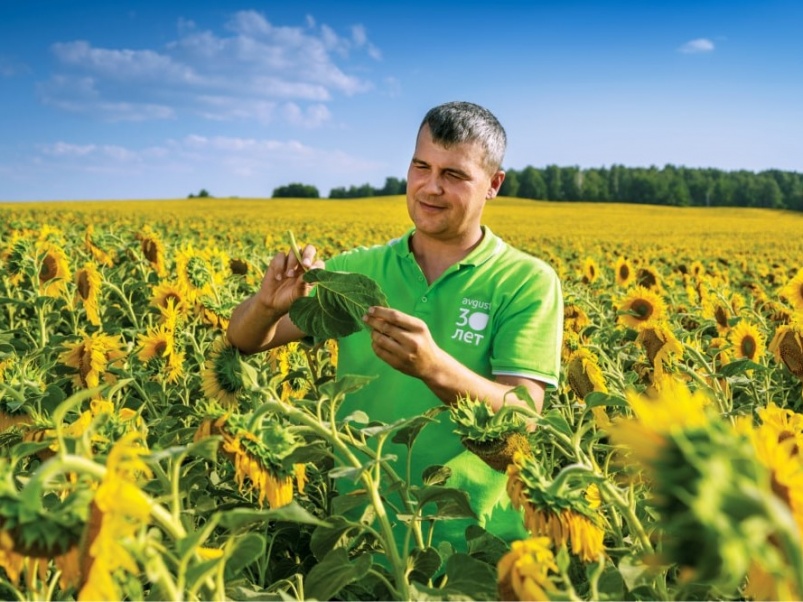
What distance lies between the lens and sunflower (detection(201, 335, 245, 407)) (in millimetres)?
2117

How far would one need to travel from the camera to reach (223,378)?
2.17 metres

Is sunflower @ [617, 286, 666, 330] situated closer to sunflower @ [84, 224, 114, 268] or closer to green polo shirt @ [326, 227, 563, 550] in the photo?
green polo shirt @ [326, 227, 563, 550]

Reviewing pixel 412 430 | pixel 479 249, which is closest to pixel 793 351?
pixel 479 249

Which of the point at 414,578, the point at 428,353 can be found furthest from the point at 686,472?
the point at 428,353

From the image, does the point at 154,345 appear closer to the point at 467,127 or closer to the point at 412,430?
the point at 467,127

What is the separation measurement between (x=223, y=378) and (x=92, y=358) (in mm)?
674

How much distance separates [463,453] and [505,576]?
146cm

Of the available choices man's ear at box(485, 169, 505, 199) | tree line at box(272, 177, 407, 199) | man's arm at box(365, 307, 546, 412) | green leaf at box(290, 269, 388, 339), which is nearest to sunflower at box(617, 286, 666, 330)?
man's ear at box(485, 169, 505, 199)

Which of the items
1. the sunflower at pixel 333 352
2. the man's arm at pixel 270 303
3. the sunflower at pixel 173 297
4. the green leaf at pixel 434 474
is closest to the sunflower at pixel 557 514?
the green leaf at pixel 434 474

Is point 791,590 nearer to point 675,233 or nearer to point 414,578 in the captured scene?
point 414,578

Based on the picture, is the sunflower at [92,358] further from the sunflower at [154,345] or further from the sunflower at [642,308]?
the sunflower at [642,308]

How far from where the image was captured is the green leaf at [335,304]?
1788mm

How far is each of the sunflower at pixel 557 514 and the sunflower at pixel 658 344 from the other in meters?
1.91

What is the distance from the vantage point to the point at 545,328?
8.08 ft
